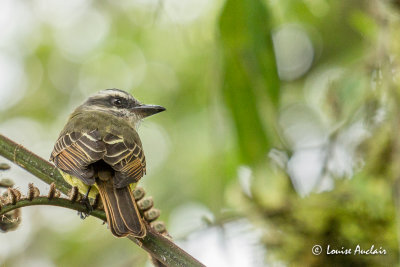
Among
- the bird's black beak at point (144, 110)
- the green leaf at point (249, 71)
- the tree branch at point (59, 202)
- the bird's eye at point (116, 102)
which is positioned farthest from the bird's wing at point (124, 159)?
the bird's eye at point (116, 102)

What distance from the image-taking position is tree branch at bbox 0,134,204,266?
1.52 m

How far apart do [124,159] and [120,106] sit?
125 centimetres

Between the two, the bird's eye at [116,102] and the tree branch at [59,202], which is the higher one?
the bird's eye at [116,102]

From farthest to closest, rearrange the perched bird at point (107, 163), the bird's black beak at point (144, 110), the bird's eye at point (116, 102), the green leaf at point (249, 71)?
the bird's eye at point (116, 102), the bird's black beak at point (144, 110), the green leaf at point (249, 71), the perched bird at point (107, 163)

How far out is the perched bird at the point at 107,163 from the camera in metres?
1.94

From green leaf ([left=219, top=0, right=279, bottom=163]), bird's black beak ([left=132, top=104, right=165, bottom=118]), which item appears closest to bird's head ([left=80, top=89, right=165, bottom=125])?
bird's black beak ([left=132, top=104, right=165, bottom=118])

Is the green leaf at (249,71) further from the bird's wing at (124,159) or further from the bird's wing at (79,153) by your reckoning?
the bird's wing at (79,153)

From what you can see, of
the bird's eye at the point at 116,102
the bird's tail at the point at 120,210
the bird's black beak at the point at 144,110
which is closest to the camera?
the bird's tail at the point at 120,210

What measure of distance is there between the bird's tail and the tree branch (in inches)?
2.2

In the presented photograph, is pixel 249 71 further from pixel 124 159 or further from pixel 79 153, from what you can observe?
pixel 79 153

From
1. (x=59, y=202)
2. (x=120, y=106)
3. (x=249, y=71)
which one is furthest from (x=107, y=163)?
(x=120, y=106)

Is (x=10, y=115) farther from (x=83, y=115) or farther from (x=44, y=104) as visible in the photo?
(x=83, y=115)

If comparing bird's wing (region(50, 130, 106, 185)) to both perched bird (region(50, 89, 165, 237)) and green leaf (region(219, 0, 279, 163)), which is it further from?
green leaf (region(219, 0, 279, 163))

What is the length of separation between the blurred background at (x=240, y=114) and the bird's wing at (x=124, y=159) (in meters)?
0.32
